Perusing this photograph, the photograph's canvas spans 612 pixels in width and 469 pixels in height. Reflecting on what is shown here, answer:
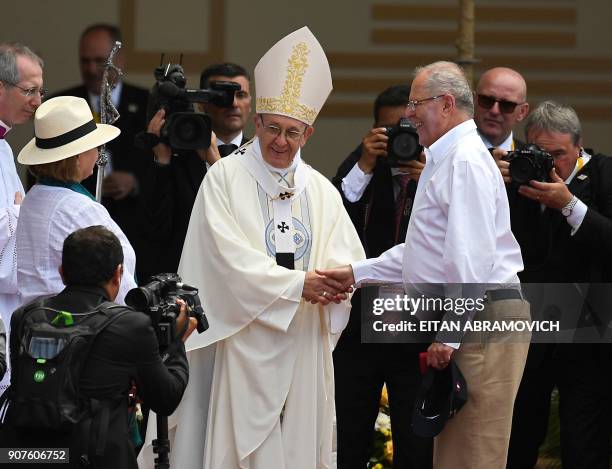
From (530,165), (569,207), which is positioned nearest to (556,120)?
(530,165)

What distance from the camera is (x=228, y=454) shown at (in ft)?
19.8

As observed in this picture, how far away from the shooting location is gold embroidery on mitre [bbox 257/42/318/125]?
20.4ft

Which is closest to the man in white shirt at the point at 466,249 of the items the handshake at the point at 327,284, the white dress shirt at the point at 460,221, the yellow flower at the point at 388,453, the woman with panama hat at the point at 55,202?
the white dress shirt at the point at 460,221

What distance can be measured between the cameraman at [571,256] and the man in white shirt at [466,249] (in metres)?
0.77

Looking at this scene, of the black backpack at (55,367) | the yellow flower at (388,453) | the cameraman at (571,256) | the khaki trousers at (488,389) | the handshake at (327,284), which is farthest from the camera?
the yellow flower at (388,453)

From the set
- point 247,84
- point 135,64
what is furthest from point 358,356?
point 135,64

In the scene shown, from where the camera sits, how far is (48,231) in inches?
217

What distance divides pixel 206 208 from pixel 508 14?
3.90m

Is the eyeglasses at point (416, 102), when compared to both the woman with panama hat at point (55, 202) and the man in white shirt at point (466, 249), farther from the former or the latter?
the woman with panama hat at point (55, 202)

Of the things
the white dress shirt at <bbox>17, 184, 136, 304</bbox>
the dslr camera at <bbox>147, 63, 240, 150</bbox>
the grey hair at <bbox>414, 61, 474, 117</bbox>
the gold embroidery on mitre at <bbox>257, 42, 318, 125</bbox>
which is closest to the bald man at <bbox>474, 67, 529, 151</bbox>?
the gold embroidery on mitre at <bbox>257, 42, 318, 125</bbox>

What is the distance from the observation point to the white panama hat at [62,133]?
551 centimetres

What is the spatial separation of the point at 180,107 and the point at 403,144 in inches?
39.4

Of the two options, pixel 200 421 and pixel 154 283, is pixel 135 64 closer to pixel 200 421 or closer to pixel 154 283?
pixel 200 421

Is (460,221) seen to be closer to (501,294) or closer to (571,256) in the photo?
(501,294)
